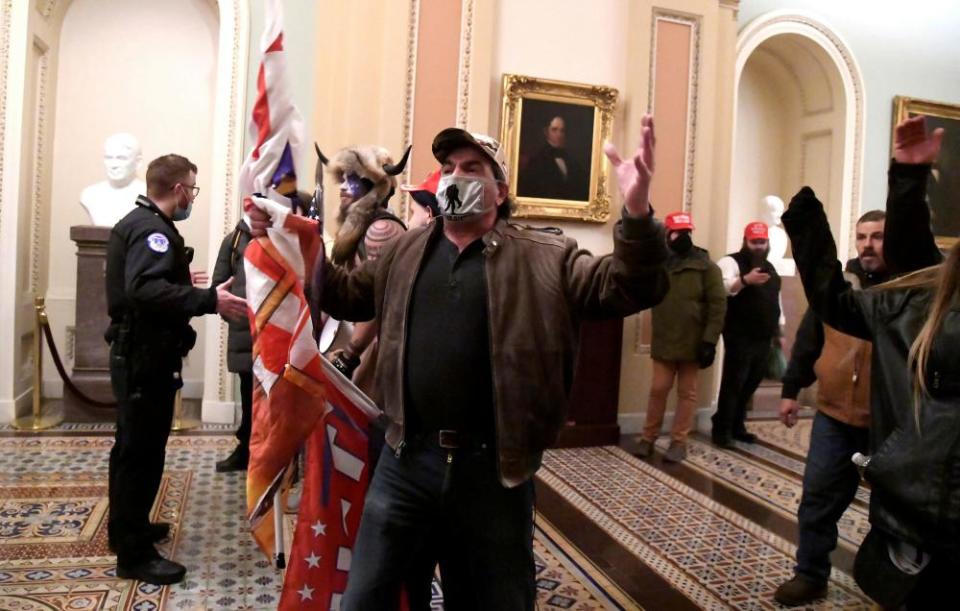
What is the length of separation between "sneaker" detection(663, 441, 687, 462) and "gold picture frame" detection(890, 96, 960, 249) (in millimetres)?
4994

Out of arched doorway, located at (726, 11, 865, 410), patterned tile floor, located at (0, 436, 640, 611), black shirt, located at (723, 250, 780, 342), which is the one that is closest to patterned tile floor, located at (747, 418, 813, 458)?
arched doorway, located at (726, 11, 865, 410)

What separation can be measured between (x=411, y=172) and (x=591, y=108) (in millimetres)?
1654

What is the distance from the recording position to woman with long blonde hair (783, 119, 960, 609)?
1.74 m

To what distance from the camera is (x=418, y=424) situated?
1997 millimetres

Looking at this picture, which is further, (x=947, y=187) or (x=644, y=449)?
(x=947, y=187)

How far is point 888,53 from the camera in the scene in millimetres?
8625

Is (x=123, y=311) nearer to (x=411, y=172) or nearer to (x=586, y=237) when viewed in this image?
(x=411, y=172)

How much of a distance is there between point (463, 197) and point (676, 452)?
4.23 m

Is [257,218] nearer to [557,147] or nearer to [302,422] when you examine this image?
[302,422]

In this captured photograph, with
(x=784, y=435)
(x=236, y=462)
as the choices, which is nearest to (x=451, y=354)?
(x=236, y=462)

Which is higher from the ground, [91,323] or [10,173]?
[10,173]

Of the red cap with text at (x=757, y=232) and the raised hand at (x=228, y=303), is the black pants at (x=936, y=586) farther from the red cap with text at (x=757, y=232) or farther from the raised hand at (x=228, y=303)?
the red cap with text at (x=757, y=232)

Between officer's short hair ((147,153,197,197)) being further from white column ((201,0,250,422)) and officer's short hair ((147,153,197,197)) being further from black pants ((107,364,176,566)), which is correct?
white column ((201,0,250,422))

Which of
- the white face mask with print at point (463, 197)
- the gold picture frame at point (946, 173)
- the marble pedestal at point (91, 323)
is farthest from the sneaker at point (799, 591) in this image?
the gold picture frame at point (946, 173)
